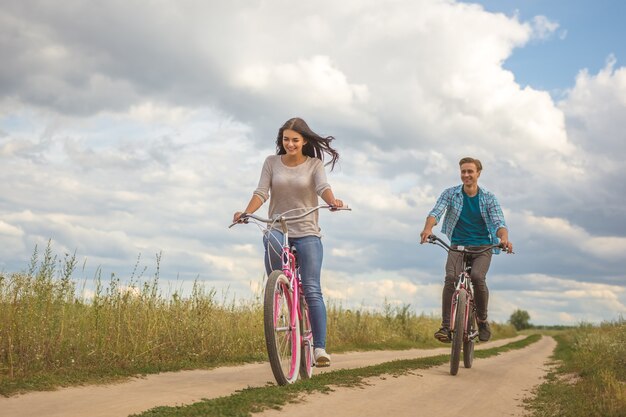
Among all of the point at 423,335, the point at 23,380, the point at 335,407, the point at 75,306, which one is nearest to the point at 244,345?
the point at 75,306

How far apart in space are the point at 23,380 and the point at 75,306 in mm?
2443

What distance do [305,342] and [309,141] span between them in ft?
7.26

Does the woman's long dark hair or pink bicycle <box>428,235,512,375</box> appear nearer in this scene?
the woman's long dark hair

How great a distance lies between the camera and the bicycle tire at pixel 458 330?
956 centimetres

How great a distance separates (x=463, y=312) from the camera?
31.9ft

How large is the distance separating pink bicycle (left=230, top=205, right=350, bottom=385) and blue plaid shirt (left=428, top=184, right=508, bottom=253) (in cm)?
355

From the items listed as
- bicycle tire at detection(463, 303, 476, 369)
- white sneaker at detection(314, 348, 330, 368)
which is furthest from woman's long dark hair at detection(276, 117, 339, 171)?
bicycle tire at detection(463, 303, 476, 369)

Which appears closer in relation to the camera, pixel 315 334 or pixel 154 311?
pixel 315 334

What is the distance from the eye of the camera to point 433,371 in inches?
383

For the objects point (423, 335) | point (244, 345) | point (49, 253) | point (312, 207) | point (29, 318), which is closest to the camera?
point (312, 207)

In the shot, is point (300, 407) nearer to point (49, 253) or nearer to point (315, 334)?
point (315, 334)

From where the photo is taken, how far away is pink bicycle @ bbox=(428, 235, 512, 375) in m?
9.61

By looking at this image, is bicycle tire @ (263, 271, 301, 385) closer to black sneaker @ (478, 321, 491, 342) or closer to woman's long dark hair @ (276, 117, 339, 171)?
woman's long dark hair @ (276, 117, 339, 171)

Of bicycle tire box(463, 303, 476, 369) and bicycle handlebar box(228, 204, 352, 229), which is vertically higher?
bicycle handlebar box(228, 204, 352, 229)
